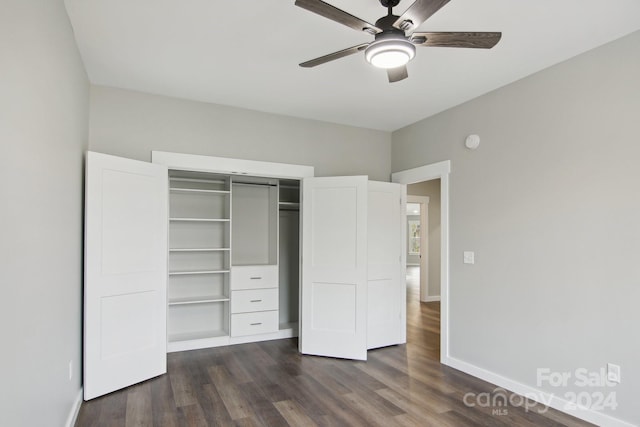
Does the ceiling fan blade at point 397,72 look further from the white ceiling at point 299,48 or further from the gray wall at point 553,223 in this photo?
the gray wall at point 553,223

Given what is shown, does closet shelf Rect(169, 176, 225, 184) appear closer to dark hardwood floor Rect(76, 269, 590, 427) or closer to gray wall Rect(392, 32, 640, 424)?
dark hardwood floor Rect(76, 269, 590, 427)

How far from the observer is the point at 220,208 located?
4.83m

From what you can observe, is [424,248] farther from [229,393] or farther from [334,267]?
[229,393]

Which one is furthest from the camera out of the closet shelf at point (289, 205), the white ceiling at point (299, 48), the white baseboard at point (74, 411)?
the closet shelf at point (289, 205)

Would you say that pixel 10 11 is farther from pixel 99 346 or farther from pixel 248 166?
pixel 248 166

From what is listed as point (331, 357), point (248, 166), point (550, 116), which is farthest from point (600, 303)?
point (248, 166)

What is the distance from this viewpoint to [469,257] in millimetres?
3863

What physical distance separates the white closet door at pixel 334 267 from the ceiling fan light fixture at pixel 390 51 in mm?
2099

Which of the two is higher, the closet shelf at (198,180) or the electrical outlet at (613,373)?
the closet shelf at (198,180)

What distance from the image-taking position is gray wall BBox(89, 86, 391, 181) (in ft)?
12.2

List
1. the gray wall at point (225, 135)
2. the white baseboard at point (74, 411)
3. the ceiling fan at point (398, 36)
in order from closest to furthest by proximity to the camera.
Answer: the ceiling fan at point (398, 36)
the white baseboard at point (74, 411)
the gray wall at point (225, 135)

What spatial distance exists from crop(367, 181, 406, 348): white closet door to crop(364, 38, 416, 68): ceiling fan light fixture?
2424 millimetres

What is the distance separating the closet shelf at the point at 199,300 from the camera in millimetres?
4348

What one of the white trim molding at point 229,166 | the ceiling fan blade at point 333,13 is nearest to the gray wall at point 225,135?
the white trim molding at point 229,166
